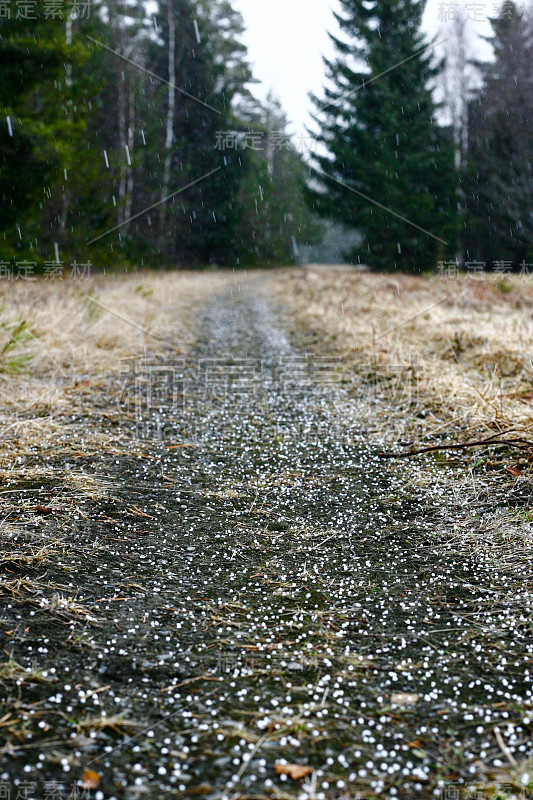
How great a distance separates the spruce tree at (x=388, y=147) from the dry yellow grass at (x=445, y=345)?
7.31 metres

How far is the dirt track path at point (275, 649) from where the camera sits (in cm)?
110

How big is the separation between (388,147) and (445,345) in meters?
13.4

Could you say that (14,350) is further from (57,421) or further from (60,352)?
(57,421)

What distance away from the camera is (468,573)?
5.89 feet

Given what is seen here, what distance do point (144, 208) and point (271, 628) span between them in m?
19.5

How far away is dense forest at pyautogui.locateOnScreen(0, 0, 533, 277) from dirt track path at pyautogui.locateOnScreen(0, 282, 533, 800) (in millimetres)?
7502

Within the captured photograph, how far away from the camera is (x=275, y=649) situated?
1452 millimetres

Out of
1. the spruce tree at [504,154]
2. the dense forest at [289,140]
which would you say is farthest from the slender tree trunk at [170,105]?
the spruce tree at [504,154]

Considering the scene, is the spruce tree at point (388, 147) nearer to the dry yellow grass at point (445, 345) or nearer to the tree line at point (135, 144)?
the tree line at point (135, 144)

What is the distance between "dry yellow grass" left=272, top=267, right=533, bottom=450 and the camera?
3.17 m

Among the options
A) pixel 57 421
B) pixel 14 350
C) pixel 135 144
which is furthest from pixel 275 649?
pixel 135 144

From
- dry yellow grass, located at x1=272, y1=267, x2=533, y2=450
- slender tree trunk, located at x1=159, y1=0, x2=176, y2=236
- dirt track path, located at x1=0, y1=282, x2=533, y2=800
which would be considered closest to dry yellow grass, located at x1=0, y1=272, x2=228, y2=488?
dirt track path, located at x1=0, y1=282, x2=533, y2=800

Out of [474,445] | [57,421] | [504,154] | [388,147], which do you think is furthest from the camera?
[504,154]

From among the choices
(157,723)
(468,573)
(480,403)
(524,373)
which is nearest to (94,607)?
(157,723)
